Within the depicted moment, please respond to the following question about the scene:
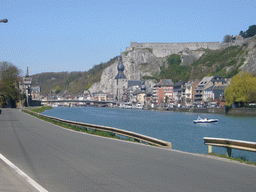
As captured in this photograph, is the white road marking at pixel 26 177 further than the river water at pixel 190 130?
No

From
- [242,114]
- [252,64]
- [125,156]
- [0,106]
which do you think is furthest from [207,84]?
[125,156]

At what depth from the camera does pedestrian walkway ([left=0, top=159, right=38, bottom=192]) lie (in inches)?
291

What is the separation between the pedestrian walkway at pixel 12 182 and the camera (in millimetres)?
7402

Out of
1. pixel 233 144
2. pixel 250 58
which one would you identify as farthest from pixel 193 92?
pixel 233 144

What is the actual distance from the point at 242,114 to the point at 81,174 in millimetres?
71389

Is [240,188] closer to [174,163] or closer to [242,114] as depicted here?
[174,163]

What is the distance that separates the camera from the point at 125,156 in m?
12.5

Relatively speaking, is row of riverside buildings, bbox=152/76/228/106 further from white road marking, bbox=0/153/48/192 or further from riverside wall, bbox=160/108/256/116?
white road marking, bbox=0/153/48/192

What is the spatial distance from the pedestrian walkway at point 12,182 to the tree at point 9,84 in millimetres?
81902

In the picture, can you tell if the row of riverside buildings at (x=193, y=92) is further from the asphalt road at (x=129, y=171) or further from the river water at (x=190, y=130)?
the asphalt road at (x=129, y=171)

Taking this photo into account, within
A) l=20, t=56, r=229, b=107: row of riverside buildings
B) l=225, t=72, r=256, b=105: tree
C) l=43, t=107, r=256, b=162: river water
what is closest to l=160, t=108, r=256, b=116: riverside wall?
l=225, t=72, r=256, b=105: tree

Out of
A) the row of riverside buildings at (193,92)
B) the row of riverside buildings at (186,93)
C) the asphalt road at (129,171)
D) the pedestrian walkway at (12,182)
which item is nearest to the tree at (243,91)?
the row of riverside buildings at (186,93)

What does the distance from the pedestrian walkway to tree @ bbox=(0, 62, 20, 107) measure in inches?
3224

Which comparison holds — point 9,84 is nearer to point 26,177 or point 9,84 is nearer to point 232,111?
point 232,111
